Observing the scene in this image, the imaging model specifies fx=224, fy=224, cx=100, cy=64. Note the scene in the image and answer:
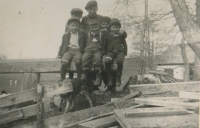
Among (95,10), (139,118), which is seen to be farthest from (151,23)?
(139,118)

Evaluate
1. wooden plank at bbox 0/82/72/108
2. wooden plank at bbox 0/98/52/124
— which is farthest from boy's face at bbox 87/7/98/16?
wooden plank at bbox 0/98/52/124

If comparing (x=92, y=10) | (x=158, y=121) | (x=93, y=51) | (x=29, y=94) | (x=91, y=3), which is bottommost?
(x=158, y=121)

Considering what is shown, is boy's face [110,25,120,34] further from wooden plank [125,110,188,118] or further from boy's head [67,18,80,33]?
wooden plank [125,110,188,118]

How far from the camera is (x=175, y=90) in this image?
14.4 feet

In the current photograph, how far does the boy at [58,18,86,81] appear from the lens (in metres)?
4.46

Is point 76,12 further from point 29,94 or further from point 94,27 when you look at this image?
point 29,94

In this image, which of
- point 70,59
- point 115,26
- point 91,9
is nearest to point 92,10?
point 91,9

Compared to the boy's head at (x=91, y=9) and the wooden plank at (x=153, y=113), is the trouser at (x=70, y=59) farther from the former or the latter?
the wooden plank at (x=153, y=113)

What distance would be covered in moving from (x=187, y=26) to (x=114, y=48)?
2661 millimetres

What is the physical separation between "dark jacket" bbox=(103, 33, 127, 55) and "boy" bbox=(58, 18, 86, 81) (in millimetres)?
476

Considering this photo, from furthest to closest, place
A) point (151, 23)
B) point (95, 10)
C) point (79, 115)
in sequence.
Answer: point (151, 23) → point (95, 10) → point (79, 115)

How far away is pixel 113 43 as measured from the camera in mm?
4727

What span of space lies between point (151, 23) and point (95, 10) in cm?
445

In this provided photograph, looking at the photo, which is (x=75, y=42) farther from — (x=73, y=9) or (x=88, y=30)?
(x=73, y=9)
